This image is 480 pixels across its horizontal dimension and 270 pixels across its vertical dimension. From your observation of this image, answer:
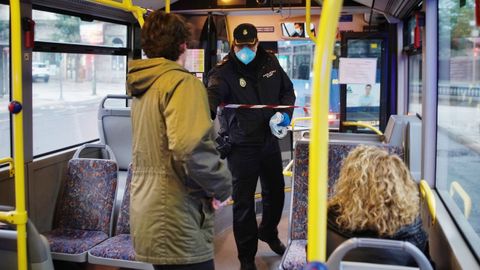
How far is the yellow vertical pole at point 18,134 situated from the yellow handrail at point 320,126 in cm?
147

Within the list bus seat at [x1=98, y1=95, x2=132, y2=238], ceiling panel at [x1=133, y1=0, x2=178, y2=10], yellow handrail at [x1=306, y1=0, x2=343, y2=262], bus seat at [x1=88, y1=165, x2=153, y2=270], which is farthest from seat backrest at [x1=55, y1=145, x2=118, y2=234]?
yellow handrail at [x1=306, y1=0, x2=343, y2=262]

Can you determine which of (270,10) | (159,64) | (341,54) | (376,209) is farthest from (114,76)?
(376,209)

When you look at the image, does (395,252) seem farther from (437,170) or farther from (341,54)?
(341,54)

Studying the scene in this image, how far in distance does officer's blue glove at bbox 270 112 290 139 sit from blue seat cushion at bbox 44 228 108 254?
124 cm

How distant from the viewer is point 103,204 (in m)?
3.52

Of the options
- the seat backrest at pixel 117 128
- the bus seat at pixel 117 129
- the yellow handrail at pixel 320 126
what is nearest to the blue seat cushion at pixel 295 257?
the yellow handrail at pixel 320 126

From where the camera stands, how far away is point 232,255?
3.92m

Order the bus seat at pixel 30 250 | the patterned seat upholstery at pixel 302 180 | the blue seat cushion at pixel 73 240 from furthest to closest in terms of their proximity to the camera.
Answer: the blue seat cushion at pixel 73 240 → the patterned seat upholstery at pixel 302 180 → the bus seat at pixel 30 250

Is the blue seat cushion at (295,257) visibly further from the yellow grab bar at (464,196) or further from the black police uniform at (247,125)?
the yellow grab bar at (464,196)

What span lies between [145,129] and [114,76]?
3360 millimetres

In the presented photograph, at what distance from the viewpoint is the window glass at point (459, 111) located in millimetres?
2455

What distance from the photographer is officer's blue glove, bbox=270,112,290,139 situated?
3355 mm

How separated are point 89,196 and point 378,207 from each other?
2.30 m

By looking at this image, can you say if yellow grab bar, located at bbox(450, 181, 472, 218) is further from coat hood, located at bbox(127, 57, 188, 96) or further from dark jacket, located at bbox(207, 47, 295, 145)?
coat hood, located at bbox(127, 57, 188, 96)
